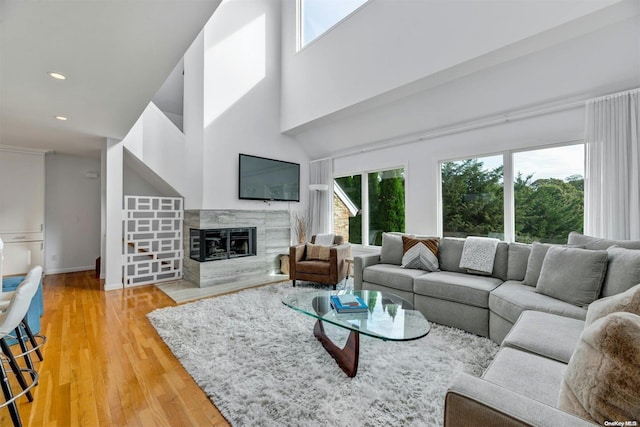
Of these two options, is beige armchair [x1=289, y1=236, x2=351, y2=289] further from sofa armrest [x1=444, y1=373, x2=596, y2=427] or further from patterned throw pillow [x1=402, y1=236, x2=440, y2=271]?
sofa armrest [x1=444, y1=373, x2=596, y2=427]

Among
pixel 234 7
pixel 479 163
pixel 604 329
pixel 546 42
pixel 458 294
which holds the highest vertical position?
pixel 234 7

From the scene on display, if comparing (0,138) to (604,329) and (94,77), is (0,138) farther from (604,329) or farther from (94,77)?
(604,329)

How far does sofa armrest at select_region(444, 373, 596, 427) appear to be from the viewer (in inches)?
32.1

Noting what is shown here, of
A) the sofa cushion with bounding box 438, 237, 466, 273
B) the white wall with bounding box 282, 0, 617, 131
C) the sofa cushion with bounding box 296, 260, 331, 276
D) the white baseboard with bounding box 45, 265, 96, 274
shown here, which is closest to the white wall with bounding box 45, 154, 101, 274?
the white baseboard with bounding box 45, 265, 96, 274

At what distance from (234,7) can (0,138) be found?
14.2 feet

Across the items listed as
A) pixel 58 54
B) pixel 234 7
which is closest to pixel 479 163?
pixel 58 54

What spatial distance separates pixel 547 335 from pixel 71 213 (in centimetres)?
742

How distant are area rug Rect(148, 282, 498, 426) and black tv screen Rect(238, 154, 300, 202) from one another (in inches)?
103

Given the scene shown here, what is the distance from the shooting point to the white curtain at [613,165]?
8.49ft

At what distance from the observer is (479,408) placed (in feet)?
2.95

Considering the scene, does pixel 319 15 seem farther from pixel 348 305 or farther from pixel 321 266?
pixel 348 305

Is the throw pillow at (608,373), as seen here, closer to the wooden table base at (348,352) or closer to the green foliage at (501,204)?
the wooden table base at (348,352)

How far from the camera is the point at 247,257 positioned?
4.96 metres

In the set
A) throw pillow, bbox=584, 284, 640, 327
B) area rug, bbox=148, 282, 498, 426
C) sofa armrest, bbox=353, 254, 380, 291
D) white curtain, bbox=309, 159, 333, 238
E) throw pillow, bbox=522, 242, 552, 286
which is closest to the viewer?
throw pillow, bbox=584, 284, 640, 327
